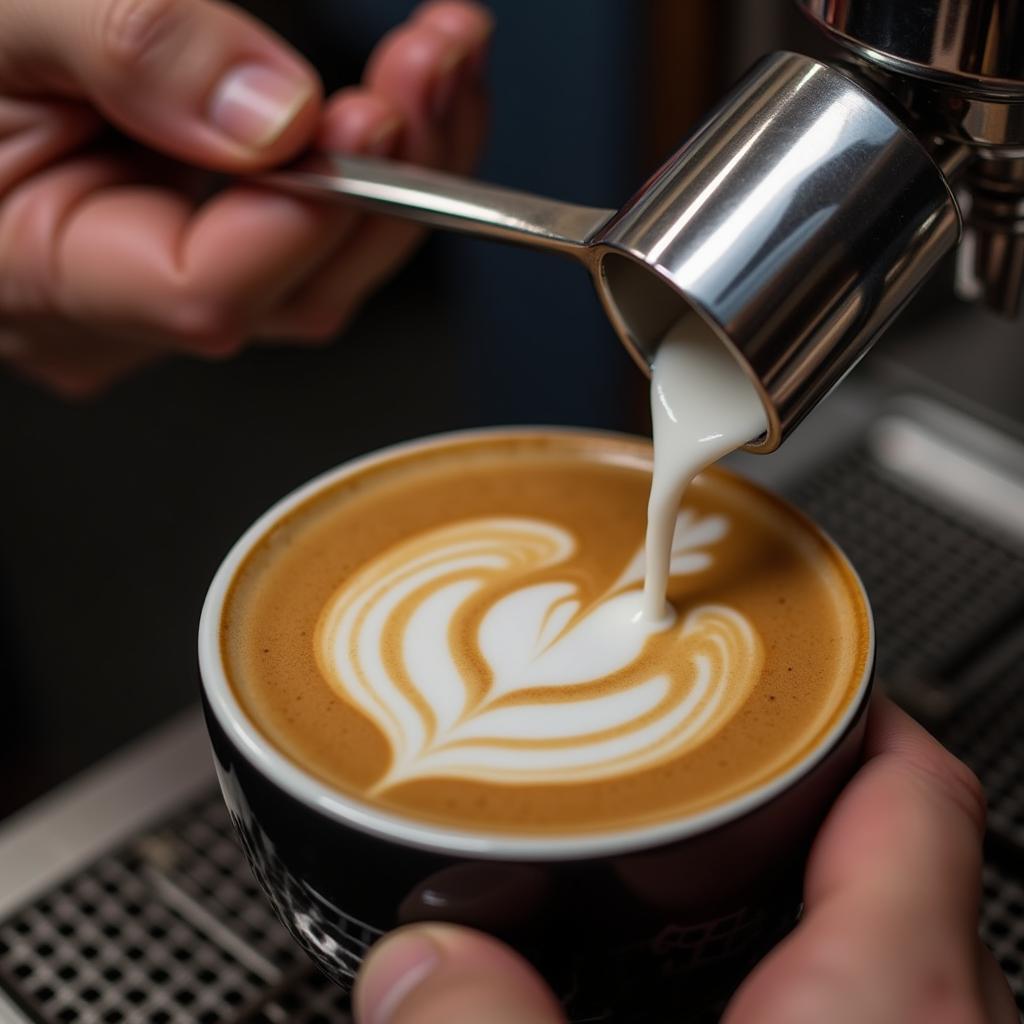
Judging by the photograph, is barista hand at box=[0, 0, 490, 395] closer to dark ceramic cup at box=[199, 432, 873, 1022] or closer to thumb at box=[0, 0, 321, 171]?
thumb at box=[0, 0, 321, 171]

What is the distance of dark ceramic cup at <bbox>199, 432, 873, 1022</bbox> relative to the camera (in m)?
0.41

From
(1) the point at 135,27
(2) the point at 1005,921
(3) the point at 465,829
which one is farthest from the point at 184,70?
(2) the point at 1005,921

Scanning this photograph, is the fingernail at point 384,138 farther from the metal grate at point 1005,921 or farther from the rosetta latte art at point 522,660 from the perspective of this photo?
the metal grate at point 1005,921

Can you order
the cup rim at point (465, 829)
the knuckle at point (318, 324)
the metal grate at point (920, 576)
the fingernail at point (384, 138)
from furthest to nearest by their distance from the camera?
the knuckle at point (318, 324) → the fingernail at point (384, 138) → the metal grate at point (920, 576) → the cup rim at point (465, 829)

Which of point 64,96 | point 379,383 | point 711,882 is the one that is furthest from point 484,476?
point 379,383

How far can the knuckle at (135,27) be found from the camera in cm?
69

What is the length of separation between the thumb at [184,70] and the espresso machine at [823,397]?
37 millimetres

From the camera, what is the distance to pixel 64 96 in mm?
831

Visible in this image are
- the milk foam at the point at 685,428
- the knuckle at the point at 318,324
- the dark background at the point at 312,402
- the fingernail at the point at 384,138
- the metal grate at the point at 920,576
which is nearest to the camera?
the milk foam at the point at 685,428

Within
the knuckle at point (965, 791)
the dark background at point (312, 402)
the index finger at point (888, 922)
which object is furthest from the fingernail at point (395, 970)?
the dark background at point (312, 402)

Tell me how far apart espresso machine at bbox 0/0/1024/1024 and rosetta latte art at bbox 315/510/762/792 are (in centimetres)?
8

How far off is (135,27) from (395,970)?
52 cm

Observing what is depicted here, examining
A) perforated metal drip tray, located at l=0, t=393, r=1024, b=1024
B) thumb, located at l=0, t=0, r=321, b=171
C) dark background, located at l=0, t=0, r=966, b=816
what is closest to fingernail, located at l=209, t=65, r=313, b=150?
thumb, located at l=0, t=0, r=321, b=171

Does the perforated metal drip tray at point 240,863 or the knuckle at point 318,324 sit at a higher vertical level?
the knuckle at point 318,324
